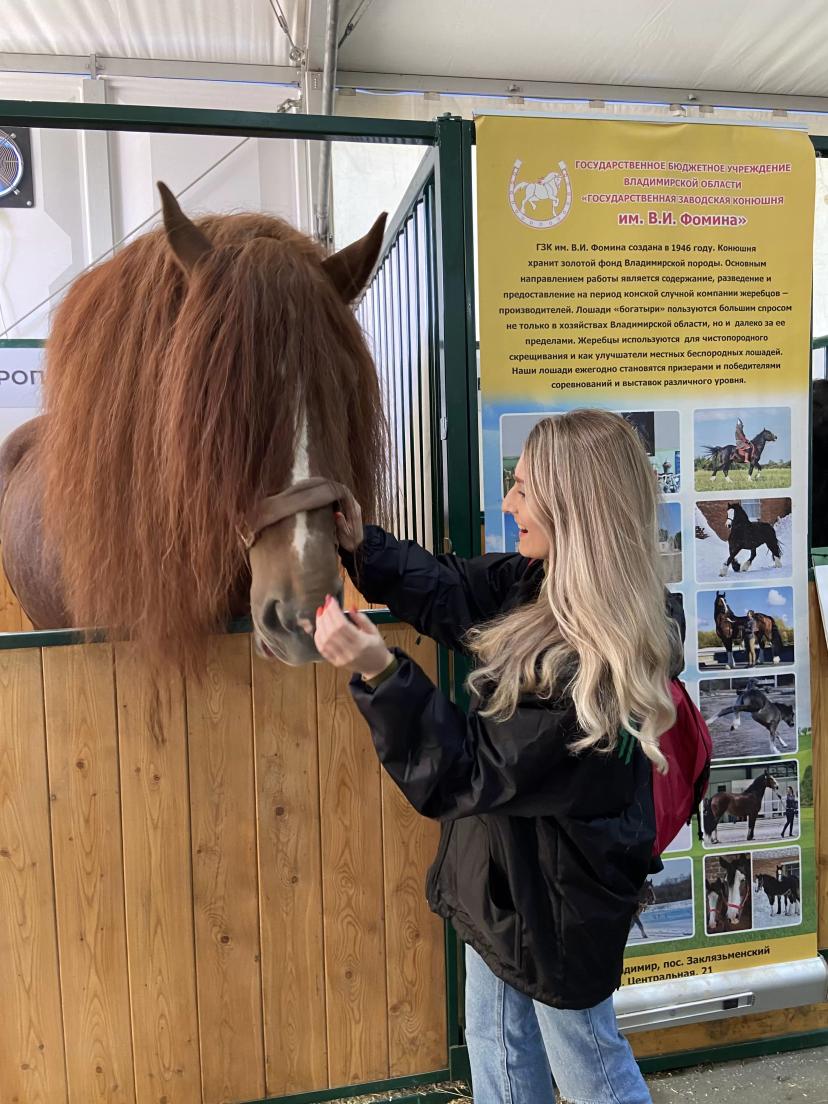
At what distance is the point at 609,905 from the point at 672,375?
1.17m

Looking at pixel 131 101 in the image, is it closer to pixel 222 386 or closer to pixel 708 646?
pixel 222 386

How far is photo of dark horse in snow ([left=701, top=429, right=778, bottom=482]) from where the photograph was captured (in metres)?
1.77

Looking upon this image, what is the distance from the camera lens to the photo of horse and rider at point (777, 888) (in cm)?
184

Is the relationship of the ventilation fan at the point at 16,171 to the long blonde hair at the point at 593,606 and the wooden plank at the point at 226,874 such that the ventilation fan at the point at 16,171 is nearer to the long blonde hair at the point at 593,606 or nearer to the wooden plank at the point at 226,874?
the wooden plank at the point at 226,874

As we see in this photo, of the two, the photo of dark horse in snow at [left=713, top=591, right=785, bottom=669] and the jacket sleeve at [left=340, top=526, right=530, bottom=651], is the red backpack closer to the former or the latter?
the jacket sleeve at [left=340, top=526, right=530, bottom=651]

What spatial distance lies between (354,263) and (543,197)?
54 centimetres

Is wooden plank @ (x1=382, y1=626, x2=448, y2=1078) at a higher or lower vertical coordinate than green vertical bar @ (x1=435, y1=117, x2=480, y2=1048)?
lower

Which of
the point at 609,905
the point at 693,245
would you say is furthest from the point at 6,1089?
the point at 693,245

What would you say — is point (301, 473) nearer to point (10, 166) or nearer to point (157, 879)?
point (157, 879)

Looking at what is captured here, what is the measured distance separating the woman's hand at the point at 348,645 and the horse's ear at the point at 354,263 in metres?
0.69

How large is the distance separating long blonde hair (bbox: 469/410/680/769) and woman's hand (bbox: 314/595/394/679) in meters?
0.19

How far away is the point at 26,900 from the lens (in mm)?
1512

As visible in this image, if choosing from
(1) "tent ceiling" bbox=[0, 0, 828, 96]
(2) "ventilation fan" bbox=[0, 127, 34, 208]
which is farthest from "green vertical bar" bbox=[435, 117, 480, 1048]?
(2) "ventilation fan" bbox=[0, 127, 34, 208]

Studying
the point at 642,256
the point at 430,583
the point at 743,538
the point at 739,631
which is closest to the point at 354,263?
the point at 430,583
